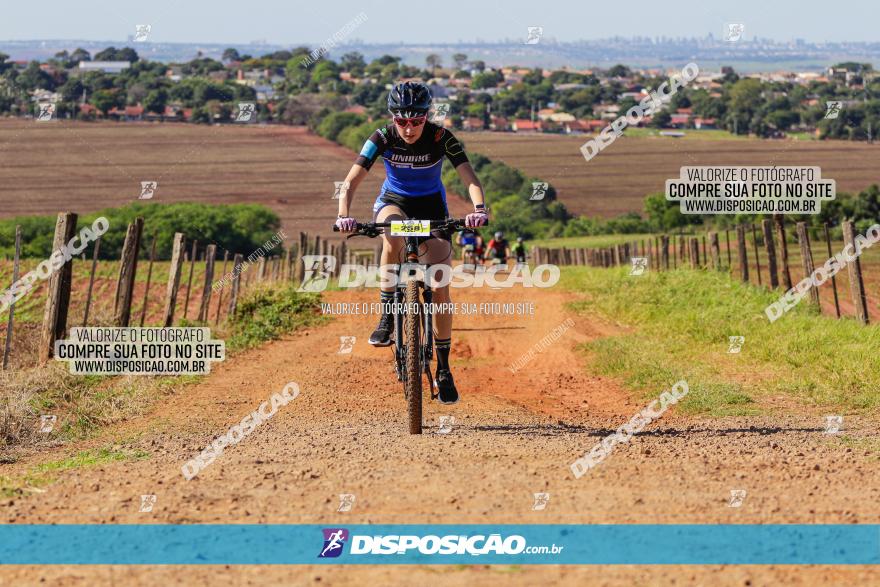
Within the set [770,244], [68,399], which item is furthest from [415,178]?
[770,244]

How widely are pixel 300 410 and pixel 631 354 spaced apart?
17.2ft

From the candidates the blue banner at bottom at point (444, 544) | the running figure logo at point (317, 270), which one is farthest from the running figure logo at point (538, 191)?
the blue banner at bottom at point (444, 544)

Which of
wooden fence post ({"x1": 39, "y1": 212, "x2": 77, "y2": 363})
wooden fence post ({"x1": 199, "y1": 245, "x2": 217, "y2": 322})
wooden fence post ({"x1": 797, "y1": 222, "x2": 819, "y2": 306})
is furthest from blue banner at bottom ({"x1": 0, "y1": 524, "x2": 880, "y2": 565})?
wooden fence post ({"x1": 199, "y1": 245, "x2": 217, "y2": 322})

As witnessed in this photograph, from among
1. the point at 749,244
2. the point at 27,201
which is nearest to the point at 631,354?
the point at 749,244

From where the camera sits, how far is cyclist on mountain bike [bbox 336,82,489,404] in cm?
923

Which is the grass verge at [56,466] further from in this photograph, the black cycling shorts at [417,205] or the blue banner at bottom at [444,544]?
the black cycling shorts at [417,205]

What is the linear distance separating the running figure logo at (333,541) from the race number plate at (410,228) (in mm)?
3780

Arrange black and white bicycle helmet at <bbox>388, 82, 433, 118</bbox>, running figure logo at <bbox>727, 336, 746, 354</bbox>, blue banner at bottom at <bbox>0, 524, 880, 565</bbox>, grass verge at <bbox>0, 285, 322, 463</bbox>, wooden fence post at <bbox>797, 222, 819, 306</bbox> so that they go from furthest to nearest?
wooden fence post at <bbox>797, 222, 819, 306</bbox>
running figure logo at <bbox>727, 336, 746, 354</bbox>
grass verge at <bbox>0, 285, 322, 463</bbox>
black and white bicycle helmet at <bbox>388, 82, 433, 118</bbox>
blue banner at bottom at <bbox>0, 524, 880, 565</bbox>

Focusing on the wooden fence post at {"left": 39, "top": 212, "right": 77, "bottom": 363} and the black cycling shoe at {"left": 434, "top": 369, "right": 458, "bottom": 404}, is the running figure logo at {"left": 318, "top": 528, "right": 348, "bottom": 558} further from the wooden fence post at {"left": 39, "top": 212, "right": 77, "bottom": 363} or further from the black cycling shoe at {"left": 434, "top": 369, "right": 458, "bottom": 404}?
the wooden fence post at {"left": 39, "top": 212, "right": 77, "bottom": 363}

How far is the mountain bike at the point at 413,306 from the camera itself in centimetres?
888

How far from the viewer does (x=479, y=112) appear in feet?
359

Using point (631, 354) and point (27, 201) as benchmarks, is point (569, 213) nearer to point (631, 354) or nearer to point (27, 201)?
point (27, 201)

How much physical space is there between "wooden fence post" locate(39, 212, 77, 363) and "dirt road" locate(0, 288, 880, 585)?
9.81 ft

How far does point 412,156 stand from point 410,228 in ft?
2.40
